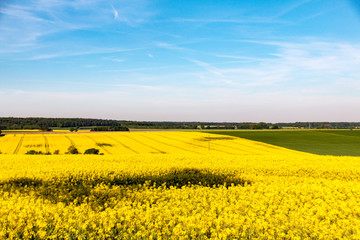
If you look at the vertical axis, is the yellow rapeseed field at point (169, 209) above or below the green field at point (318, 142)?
above

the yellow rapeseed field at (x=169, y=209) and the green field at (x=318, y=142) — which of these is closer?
the yellow rapeseed field at (x=169, y=209)

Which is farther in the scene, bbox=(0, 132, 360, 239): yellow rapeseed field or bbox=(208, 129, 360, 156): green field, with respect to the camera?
bbox=(208, 129, 360, 156): green field

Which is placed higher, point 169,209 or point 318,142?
point 169,209

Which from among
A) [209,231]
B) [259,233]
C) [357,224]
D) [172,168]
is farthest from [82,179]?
[357,224]

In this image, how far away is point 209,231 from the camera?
6000 mm

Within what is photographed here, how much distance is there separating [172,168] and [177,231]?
9.10 meters

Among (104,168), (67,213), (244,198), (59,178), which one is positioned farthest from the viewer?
(104,168)

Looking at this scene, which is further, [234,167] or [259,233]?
[234,167]

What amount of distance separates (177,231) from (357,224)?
4242mm

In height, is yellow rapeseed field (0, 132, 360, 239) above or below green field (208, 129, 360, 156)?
above

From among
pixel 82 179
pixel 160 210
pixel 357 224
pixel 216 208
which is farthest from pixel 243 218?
pixel 82 179

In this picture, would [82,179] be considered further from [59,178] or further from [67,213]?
[67,213]

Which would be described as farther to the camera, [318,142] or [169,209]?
[318,142]

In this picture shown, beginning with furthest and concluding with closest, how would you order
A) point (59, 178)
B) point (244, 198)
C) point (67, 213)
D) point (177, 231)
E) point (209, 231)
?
point (59, 178)
point (244, 198)
point (67, 213)
point (209, 231)
point (177, 231)
